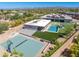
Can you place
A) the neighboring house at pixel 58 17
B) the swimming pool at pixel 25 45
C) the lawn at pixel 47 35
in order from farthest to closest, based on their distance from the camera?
the neighboring house at pixel 58 17 < the lawn at pixel 47 35 < the swimming pool at pixel 25 45

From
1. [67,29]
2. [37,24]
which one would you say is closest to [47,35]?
[37,24]

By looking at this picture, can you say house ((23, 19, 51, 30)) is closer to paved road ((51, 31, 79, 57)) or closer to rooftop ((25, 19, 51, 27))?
rooftop ((25, 19, 51, 27))

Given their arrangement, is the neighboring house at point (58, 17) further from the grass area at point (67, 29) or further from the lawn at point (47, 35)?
the lawn at point (47, 35)

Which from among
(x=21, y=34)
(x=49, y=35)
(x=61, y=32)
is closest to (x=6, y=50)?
(x=21, y=34)

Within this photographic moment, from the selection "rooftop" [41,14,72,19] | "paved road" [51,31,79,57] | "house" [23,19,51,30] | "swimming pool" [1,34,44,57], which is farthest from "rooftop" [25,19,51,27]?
"paved road" [51,31,79,57]

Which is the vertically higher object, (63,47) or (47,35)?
(47,35)

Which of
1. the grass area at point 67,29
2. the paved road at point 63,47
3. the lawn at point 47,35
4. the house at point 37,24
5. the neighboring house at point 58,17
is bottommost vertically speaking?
the paved road at point 63,47

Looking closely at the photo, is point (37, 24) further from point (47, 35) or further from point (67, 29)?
point (67, 29)

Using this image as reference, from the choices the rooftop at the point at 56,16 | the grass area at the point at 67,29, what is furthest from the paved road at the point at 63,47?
the rooftop at the point at 56,16

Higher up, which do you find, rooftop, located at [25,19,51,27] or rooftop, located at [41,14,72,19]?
rooftop, located at [41,14,72,19]
